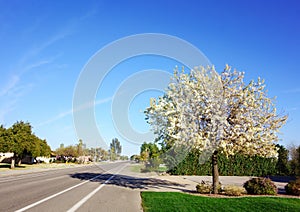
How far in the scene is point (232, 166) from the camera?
34938 millimetres

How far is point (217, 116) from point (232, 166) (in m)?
23.1

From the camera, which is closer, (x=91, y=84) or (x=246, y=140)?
(x=246, y=140)

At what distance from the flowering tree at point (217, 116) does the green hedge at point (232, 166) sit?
18.5 m

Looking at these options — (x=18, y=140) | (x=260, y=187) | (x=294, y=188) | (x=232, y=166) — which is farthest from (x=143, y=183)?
(x=18, y=140)

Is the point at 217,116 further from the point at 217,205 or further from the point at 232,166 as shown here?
the point at 232,166

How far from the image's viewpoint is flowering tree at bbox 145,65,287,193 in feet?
45.5

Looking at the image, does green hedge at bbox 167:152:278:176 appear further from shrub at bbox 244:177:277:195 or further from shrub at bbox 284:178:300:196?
shrub at bbox 284:178:300:196

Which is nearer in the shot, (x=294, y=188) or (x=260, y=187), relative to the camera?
(x=260, y=187)

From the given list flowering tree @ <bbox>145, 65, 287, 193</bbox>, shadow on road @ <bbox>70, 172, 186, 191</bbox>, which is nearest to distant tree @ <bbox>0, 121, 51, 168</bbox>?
shadow on road @ <bbox>70, 172, 186, 191</bbox>

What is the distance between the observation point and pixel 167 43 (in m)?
18.9

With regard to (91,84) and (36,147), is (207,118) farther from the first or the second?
(36,147)

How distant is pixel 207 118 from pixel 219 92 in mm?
1471

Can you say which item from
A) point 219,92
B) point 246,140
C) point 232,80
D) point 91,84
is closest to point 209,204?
point 246,140

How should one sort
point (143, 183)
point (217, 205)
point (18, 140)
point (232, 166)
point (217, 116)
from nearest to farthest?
point (217, 205)
point (217, 116)
point (143, 183)
point (232, 166)
point (18, 140)
